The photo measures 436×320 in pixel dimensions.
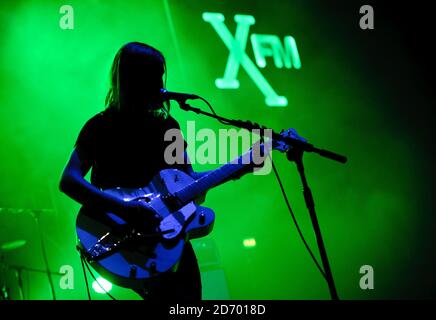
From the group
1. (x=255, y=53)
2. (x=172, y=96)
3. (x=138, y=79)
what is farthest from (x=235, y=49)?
(x=172, y=96)

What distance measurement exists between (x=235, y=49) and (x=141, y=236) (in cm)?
402

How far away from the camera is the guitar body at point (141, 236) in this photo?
180cm

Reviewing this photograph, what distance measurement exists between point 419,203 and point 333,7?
3313mm

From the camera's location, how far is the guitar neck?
211 cm

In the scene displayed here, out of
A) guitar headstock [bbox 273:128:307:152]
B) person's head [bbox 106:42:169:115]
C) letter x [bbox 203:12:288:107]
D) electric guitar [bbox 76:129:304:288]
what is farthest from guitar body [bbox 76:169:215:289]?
letter x [bbox 203:12:288:107]

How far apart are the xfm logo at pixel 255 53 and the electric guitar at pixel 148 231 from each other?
352cm

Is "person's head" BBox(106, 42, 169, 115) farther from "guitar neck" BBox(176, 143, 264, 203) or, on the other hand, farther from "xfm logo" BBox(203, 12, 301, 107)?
"xfm logo" BBox(203, 12, 301, 107)

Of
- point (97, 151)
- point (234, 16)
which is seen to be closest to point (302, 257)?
point (234, 16)

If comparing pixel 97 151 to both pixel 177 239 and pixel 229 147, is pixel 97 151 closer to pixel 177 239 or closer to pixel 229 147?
pixel 177 239

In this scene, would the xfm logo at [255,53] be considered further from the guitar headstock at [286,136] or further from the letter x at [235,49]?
the guitar headstock at [286,136]

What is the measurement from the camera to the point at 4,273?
4984mm

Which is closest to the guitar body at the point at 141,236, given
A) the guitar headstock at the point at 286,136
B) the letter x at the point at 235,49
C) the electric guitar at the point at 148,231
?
the electric guitar at the point at 148,231

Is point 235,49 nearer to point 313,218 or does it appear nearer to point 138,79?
point 138,79

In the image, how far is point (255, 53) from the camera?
5.57 meters
